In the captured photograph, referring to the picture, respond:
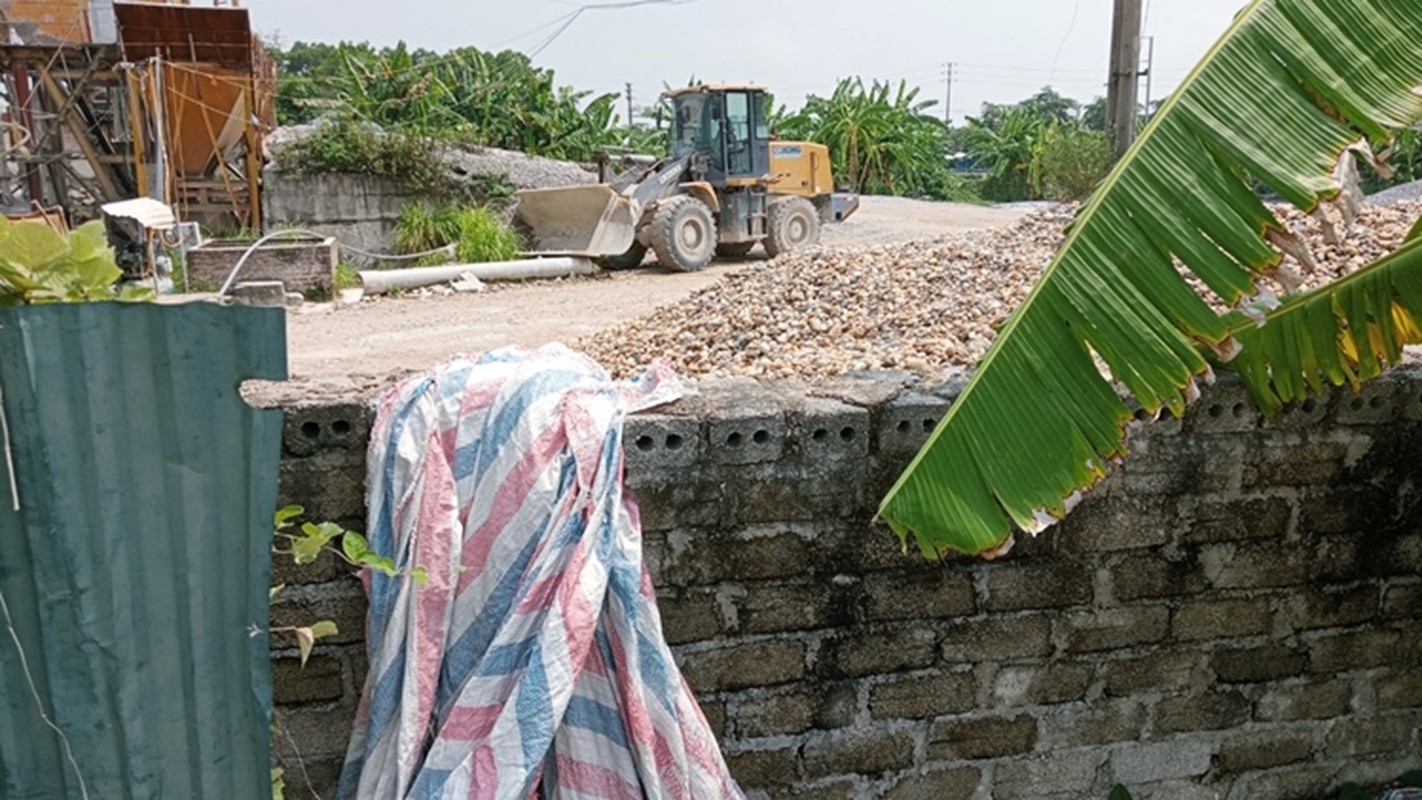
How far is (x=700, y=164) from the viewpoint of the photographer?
48.1 feet

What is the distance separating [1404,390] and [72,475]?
301cm

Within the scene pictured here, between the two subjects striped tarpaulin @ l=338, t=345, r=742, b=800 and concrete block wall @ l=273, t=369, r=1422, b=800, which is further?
concrete block wall @ l=273, t=369, r=1422, b=800

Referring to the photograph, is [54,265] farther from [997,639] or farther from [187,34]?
[187,34]

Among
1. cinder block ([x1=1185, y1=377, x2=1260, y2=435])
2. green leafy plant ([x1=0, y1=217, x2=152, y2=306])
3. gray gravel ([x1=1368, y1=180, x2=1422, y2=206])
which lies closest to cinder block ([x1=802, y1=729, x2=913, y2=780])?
cinder block ([x1=1185, y1=377, x2=1260, y2=435])

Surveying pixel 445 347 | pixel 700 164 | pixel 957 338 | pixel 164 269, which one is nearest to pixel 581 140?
pixel 700 164

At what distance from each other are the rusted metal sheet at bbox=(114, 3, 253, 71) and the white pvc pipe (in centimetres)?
457

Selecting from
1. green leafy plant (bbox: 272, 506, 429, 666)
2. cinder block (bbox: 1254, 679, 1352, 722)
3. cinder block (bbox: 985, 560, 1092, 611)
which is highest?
green leafy plant (bbox: 272, 506, 429, 666)

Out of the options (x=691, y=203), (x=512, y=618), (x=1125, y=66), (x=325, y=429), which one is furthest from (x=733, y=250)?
(x=512, y=618)

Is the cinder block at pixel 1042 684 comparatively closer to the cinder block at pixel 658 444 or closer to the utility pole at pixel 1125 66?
the cinder block at pixel 658 444

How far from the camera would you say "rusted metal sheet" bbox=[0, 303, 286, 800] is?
63.1 inches

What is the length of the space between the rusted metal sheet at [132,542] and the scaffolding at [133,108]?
1419cm

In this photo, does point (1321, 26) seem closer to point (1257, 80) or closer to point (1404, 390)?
point (1257, 80)

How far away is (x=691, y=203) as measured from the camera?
544 inches

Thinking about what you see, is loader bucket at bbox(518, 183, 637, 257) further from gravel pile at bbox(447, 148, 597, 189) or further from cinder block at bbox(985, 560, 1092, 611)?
cinder block at bbox(985, 560, 1092, 611)
